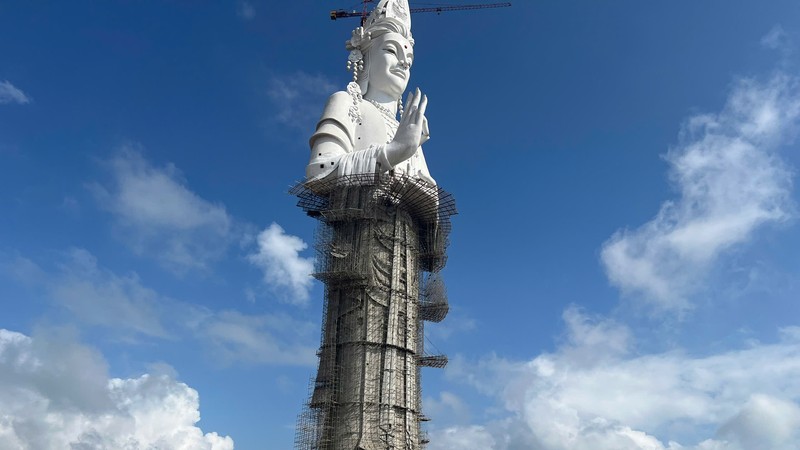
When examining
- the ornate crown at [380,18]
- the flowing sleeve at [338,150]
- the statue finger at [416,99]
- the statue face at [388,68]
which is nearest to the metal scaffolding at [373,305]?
the flowing sleeve at [338,150]

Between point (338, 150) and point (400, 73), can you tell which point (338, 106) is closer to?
point (338, 150)

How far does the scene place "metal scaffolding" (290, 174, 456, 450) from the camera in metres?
31.9

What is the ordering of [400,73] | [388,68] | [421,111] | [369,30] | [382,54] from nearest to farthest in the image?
[421,111] < [388,68] < [382,54] < [400,73] < [369,30]

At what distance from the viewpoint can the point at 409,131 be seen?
33.8 metres

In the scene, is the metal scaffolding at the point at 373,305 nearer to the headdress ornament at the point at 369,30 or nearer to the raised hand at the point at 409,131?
the raised hand at the point at 409,131

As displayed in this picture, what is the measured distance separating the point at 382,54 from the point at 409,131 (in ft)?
26.5

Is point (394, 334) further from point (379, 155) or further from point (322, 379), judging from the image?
point (379, 155)

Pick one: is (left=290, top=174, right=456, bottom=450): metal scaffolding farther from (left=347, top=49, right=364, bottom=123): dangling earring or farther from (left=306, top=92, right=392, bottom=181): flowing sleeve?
(left=347, top=49, right=364, bottom=123): dangling earring

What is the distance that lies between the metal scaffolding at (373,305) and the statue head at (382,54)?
6555mm

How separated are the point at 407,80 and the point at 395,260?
35.4ft

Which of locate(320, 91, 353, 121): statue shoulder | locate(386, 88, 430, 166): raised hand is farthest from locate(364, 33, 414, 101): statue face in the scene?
locate(386, 88, 430, 166): raised hand

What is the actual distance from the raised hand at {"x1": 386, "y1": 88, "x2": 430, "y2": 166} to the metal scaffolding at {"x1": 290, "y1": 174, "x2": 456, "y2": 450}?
4.10 feet

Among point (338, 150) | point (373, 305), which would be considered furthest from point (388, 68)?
point (373, 305)

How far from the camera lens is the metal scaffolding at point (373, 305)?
31.9 m
